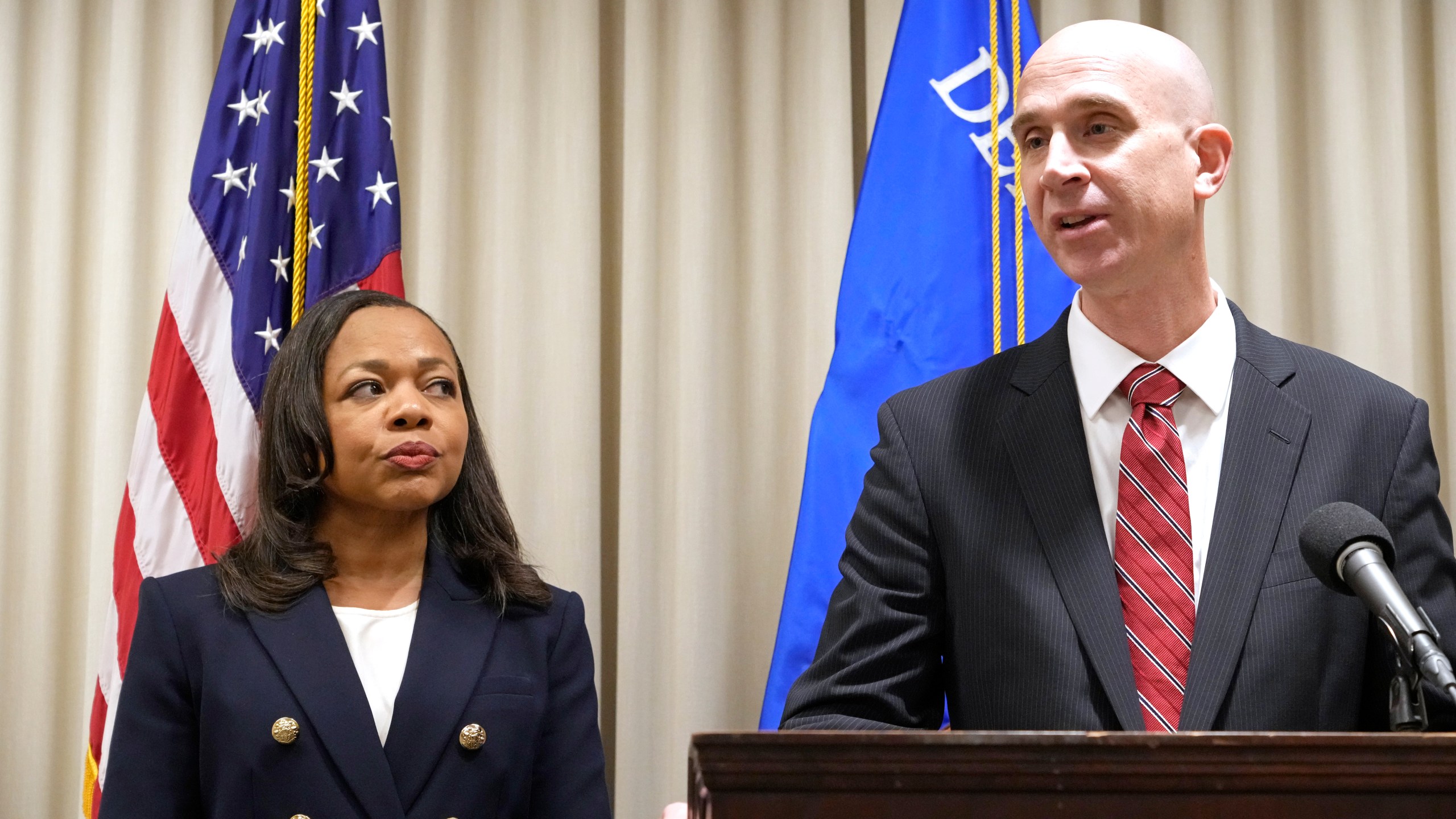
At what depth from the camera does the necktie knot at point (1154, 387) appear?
1.66 meters

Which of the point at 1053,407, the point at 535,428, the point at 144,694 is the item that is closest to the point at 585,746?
the point at 144,694

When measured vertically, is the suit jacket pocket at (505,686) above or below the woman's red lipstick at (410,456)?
below

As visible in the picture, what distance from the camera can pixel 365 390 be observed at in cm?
208

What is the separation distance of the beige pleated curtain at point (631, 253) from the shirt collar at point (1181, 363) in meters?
1.62

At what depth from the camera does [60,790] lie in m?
3.18

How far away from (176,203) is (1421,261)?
314 centimetres

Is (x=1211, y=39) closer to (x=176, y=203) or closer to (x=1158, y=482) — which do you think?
(x=1158, y=482)

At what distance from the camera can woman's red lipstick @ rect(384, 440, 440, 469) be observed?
2.01m

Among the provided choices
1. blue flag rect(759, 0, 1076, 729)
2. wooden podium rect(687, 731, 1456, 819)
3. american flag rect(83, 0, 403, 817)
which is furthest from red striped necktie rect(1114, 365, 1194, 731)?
american flag rect(83, 0, 403, 817)

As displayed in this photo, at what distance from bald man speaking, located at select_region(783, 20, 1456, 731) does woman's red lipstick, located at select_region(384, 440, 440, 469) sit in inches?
27.6

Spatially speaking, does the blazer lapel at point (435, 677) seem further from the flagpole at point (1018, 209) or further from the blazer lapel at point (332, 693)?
the flagpole at point (1018, 209)

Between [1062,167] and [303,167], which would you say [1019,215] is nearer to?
[1062,167]

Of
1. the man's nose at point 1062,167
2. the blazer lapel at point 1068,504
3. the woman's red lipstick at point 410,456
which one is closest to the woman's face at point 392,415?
the woman's red lipstick at point 410,456

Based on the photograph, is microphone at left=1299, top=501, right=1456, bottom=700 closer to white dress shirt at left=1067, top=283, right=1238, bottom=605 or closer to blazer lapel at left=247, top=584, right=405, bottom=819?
white dress shirt at left=1067, top=283, right=1238, bottom=605
